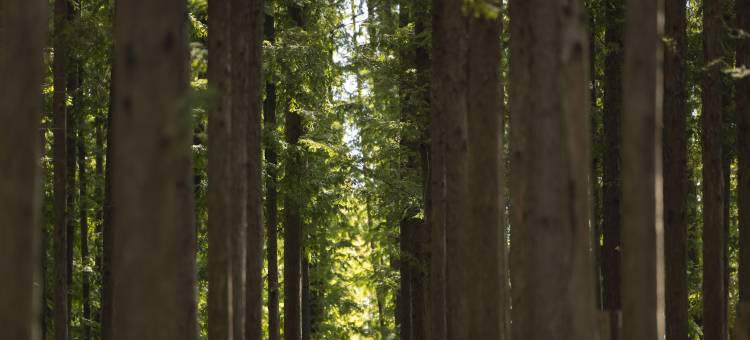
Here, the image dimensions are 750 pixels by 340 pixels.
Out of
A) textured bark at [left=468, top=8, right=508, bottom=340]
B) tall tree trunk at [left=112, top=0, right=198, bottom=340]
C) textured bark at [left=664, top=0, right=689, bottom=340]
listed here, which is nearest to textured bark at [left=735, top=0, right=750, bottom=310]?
textured bark at [left=664, top=0, right=689, bottom=340]

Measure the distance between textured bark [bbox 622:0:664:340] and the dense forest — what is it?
2 centimetres

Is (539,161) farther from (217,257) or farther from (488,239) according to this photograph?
(217,257)

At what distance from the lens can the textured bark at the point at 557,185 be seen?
9055 mm

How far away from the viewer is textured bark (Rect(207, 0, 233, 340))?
39.9ft

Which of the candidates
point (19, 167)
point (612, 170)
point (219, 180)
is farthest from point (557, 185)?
point (612, 170)

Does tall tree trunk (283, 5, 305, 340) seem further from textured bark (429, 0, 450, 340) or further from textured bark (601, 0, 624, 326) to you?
textured bark (429, 0, 450, 340)

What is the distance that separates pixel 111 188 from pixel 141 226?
39.3ft

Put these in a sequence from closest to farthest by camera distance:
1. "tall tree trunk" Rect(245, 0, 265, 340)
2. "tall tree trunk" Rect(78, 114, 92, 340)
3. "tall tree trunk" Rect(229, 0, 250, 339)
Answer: "tall tree trunk" Rect(229, 0, 250, 339) → "tall tree trunk" Rect(245, 0, 265, 340) → "tall tree trunk" Rect(78, 114, 92, 340)

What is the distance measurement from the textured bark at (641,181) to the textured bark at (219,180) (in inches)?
200

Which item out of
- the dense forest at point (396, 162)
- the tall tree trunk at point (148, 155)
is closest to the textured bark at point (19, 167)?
the dense forest at point (396, 162)

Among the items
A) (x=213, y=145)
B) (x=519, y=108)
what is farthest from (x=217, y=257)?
(x=519, y=108)

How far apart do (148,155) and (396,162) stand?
1866 centimetres

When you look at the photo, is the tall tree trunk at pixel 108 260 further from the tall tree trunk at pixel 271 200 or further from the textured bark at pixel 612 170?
the textured bark at pixel 612 170

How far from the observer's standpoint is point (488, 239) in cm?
1212
